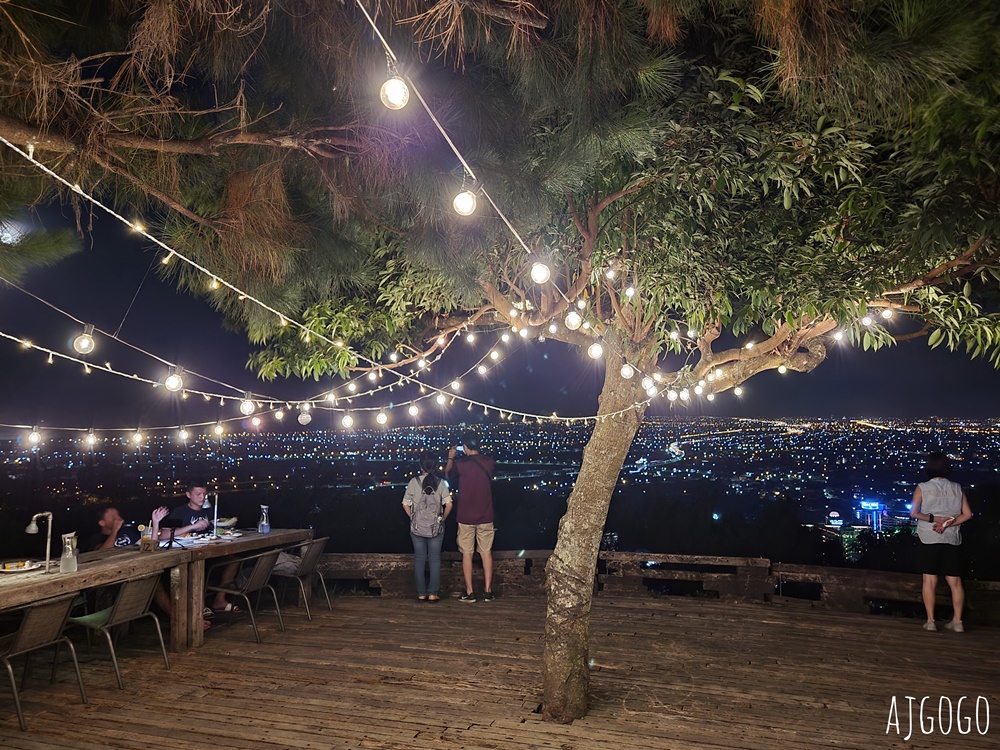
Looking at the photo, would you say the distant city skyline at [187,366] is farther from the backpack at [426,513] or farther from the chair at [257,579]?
the chair at [257,579]

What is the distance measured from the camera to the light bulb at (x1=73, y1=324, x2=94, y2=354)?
11.5 ft

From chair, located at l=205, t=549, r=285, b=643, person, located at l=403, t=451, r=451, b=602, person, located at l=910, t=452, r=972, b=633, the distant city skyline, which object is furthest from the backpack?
person, located at l=910, t=452, r=972, b=633

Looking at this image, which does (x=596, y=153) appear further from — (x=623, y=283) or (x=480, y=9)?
(x=623, y=283)

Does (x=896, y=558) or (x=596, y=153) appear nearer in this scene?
(x=596, y=153)

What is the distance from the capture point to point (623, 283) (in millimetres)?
4664

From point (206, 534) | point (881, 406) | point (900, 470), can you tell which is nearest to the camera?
point (206, 534)

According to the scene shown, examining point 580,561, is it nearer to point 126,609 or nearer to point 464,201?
point 464,201

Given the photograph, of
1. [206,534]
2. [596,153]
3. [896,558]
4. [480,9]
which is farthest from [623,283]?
[896,558]

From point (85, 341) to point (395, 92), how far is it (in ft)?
8.04

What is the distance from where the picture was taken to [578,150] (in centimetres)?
310

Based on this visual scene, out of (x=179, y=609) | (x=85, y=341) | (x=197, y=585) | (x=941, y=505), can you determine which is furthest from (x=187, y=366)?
Result: (x=941, y=505)

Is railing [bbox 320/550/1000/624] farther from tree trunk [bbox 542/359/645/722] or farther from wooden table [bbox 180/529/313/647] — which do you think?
tree trunk [bbox 542/359/645/722]

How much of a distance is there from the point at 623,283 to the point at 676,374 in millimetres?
952

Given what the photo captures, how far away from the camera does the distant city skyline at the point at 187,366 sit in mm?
6309
